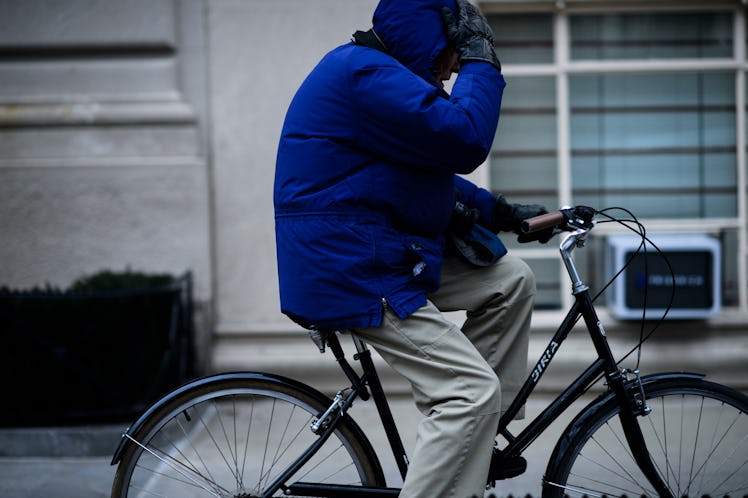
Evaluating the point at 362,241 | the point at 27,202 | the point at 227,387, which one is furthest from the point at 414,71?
the point at 27,202

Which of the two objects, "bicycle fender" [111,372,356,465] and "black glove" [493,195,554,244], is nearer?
"bicycle fender" [111,372,356,465]

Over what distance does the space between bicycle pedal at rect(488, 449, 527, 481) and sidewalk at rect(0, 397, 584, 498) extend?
44.9 inches

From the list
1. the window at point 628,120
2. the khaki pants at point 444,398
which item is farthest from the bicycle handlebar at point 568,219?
the window at point 628,120

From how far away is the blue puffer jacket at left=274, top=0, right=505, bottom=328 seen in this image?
2602 millimetres

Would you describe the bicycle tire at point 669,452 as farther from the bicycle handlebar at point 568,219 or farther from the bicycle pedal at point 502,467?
the bicycle handlebar at point 568,219

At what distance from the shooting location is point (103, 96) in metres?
5.61

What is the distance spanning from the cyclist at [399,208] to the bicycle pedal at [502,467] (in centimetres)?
21

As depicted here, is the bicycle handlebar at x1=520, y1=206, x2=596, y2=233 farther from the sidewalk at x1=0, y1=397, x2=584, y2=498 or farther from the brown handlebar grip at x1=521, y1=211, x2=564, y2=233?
the sidewalk at x1=0, y1=397, x2=584, y2=498

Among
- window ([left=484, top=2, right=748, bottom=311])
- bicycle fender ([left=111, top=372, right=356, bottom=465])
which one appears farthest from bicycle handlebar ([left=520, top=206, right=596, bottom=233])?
window ([left=484, top=2, right=748, bottom=311])

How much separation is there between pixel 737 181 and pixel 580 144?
1.03 metres

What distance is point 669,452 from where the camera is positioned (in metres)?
3.83

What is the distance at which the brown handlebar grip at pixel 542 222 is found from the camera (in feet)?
9.40

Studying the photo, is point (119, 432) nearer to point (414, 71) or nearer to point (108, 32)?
point (108, 32)

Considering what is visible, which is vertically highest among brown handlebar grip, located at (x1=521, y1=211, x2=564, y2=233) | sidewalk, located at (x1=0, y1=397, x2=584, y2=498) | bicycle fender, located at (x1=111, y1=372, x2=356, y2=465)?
brown handlebar grip, located at (x1=521, y1=211, x2=564, y2=233)
